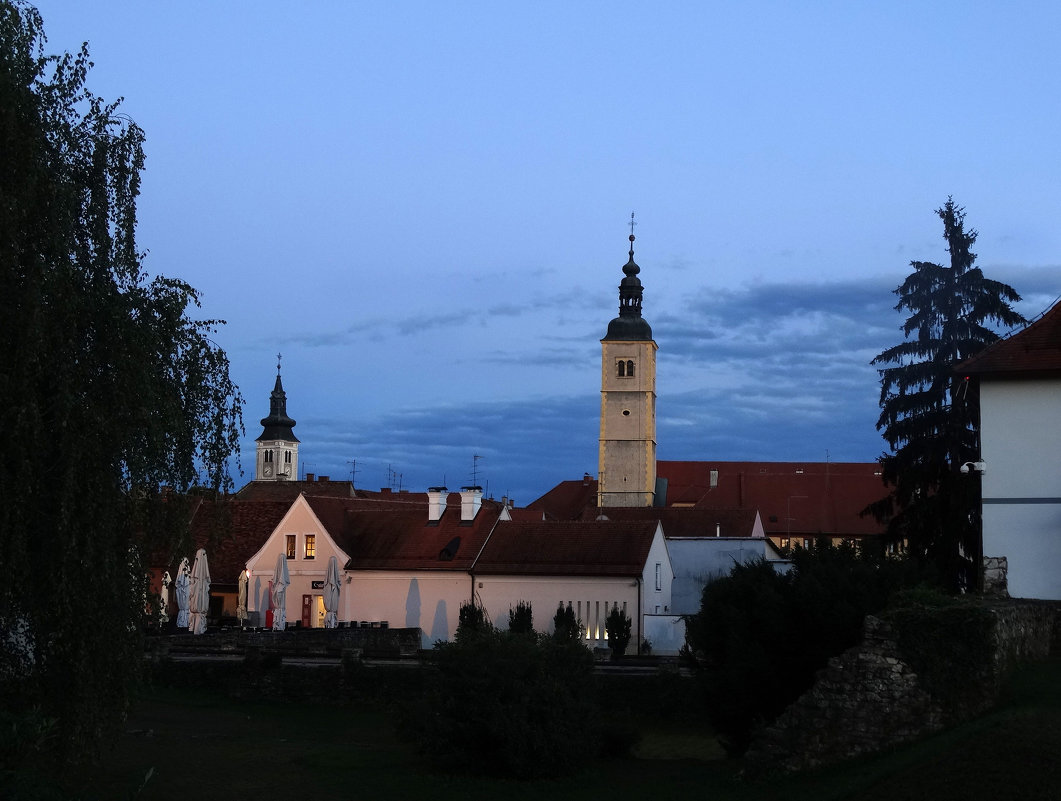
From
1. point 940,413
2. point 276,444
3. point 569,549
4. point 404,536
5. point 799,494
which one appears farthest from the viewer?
point 276,444

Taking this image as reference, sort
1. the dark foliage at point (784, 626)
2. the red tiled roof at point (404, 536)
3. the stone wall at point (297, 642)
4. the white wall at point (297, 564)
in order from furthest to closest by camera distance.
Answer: the white wall at point (297, 564), the red tiled roof at point (404, 536), the stone wall at point (297, 642), the dark foliage at point (784, 626)

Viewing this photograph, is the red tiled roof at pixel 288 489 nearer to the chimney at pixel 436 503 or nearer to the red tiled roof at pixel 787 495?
the red tiled roof at pixel 787 495

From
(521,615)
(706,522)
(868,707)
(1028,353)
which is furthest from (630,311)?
(868,707)

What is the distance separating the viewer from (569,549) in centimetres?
5269

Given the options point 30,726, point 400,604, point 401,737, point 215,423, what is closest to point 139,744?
point 401,737

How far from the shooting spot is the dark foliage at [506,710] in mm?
24672

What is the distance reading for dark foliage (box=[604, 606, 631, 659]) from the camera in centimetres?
4797

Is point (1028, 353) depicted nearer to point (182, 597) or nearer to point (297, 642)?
point (297, 642)

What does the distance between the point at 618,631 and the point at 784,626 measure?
24.3 metres

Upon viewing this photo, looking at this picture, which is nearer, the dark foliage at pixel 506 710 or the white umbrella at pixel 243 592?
the dark foliage at pixel 506 710

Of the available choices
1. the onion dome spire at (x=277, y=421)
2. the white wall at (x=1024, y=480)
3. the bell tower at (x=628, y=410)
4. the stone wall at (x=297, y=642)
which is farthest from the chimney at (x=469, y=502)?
the onion dome spire at (x=277, y=421)

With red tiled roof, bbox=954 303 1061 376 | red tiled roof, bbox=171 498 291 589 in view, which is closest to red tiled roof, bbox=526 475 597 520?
red tiled roof, bbox=171 498 291 589

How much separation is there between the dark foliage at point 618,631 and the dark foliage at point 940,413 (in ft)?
34.9

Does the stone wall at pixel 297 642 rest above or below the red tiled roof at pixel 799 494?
below
